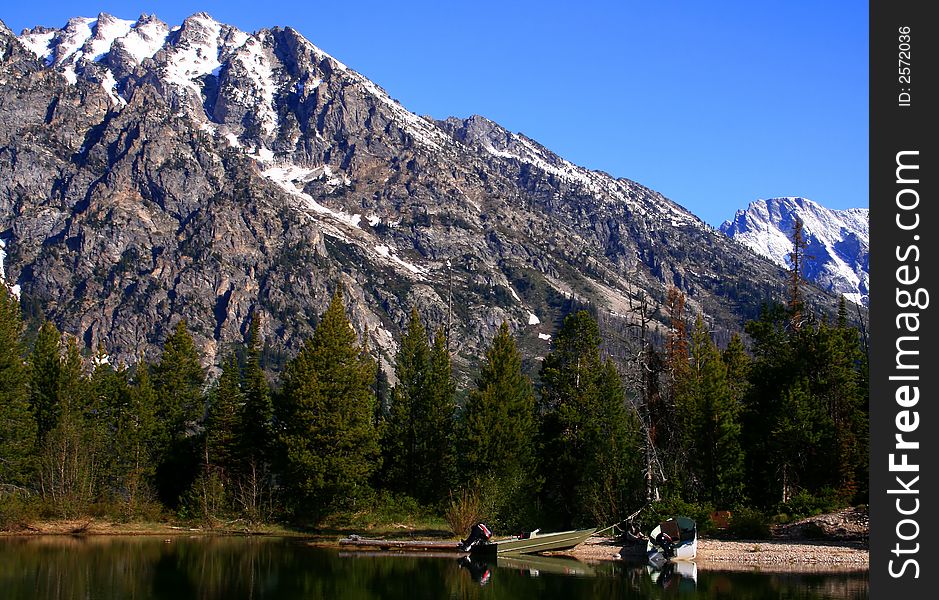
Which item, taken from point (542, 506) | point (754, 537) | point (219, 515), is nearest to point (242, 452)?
point (219, 515)

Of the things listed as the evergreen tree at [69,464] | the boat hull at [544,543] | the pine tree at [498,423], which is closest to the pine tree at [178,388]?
the evergreen tree at [69,464]

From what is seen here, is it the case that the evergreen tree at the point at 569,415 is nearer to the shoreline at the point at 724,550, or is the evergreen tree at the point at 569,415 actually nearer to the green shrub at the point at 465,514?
the green shrub at the point at 465,514

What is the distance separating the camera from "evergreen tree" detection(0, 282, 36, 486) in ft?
210

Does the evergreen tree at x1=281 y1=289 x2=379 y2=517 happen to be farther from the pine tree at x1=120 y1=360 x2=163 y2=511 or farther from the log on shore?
the pine tree at x1=120 y1=360 x2=163 y2=511

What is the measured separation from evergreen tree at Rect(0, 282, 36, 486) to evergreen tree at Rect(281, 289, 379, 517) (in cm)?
1627

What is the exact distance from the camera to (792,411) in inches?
2424

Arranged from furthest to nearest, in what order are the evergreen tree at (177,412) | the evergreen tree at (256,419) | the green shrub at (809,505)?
the evergreen tree at (177,412), the evergreen tree at (256,419), the green shrub at (809,505)

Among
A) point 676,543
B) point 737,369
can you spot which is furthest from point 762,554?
point 737,369

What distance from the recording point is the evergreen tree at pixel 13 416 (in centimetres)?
6394

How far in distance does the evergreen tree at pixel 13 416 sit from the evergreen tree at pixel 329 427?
16.3 meters

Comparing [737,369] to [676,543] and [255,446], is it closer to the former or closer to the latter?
[676,543]

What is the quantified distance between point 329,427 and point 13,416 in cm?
2014
